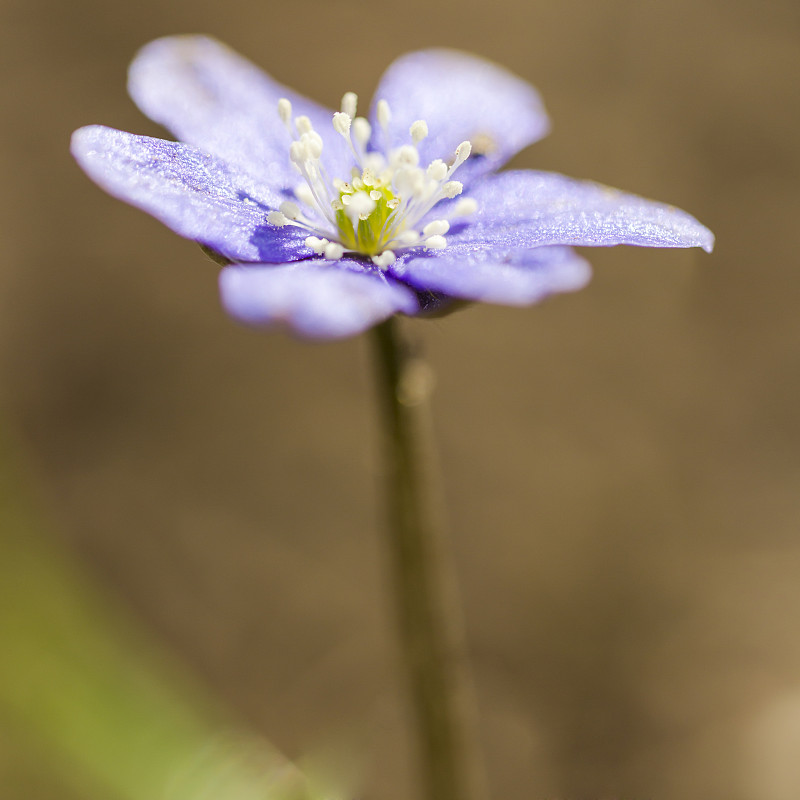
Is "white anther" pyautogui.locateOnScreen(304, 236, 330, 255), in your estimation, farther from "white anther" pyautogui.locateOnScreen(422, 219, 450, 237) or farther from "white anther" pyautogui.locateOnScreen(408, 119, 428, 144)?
"white anther" pyautogui.locateOnScreen(408, 119, 428, 144)

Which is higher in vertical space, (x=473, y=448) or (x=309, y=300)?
(x=309, y=300)

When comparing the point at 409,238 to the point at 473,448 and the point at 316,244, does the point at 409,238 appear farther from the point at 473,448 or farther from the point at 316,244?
the point at 473,448

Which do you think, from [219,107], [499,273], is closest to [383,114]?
[219,107]

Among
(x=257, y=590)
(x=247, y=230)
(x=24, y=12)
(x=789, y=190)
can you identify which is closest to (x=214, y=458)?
(x=257, y=590)

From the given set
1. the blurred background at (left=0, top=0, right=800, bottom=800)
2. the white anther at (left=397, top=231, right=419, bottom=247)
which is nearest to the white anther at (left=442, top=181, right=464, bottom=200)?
the white anther at (left=397, top=231, right=419, bottom=247)

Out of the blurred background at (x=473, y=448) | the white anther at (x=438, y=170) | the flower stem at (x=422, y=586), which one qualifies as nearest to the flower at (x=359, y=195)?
the white anther at (x=438, y=170)

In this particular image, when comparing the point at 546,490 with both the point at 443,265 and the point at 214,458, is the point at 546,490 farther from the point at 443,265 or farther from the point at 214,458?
the point at 443,265

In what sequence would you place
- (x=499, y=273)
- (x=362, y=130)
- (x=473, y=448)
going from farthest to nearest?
(x=473, y=448)
(x=362, y=130)
(x=499, y=273)
